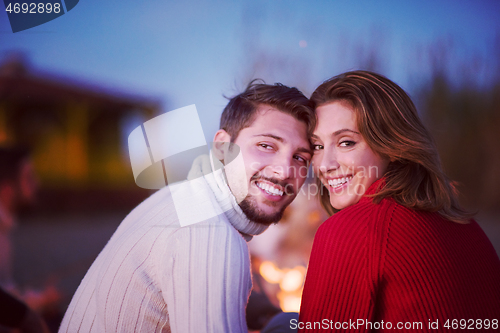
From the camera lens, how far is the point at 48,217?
1.62m

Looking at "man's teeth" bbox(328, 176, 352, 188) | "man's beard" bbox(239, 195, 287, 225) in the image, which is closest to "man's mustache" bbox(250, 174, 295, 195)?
"man's beard" bbox(239, 195, 287, 225)

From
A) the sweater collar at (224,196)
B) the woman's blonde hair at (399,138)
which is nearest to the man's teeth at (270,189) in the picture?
the sweater collar at (224,196)

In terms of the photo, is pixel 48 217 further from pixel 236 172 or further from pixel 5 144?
pixel 236 172

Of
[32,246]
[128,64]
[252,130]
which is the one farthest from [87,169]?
[252,130]

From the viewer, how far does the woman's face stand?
1.34 m

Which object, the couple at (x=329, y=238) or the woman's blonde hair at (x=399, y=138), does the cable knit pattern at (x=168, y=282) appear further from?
the woman's blonde hair at (x=399, y=138)

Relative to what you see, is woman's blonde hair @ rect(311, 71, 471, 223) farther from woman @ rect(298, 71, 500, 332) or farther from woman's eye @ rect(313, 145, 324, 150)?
woman's eye @ rect(313, 145, 324, 150)

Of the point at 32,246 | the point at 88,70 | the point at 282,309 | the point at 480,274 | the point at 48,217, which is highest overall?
the point at 88,70

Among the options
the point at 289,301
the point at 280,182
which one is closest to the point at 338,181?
the point at 280,182

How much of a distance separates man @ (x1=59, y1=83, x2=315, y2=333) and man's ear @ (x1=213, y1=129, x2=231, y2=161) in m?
0.11

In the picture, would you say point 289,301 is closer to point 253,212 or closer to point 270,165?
point 253,212

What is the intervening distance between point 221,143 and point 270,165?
351mm

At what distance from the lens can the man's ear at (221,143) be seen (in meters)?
1.66

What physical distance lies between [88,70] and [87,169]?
589mm
